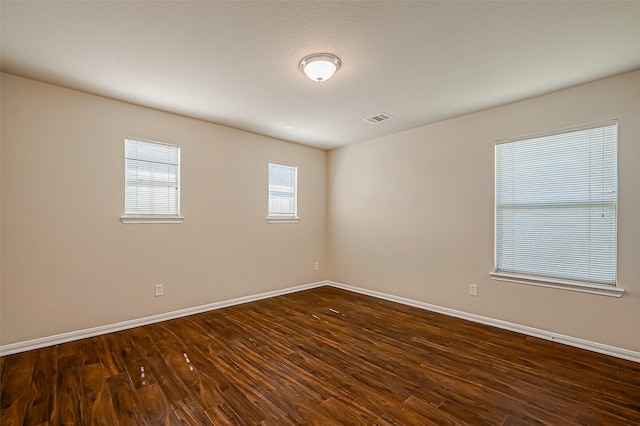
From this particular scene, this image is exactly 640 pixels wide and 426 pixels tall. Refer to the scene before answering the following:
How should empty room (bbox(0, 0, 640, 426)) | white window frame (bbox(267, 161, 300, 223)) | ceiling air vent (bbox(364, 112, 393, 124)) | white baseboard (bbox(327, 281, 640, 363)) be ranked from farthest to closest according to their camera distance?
white window frame (bbox(267, 161, 300, 223))
ceiling air vent (bbox(364, 112, 393, 124))
white baseboard (bbox(327, 281, 640, 363))
empty room (bbox(0, 0, 640, 426))

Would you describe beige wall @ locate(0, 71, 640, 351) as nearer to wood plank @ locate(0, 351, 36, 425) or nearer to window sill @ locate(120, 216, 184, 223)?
window sill @ locate(120, 216, 184, 223)

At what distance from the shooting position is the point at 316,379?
225 cm

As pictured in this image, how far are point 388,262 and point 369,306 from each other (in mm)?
753

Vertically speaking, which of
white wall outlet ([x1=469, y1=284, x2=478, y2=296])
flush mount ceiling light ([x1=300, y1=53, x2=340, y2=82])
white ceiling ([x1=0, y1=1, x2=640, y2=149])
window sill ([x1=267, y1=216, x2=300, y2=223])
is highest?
white ceiling ([x1=0, y1=1, x2=640, y2=149])

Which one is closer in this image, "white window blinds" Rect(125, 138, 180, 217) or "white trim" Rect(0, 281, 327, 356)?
"white trim" Rect(0, 281, 327, 356)

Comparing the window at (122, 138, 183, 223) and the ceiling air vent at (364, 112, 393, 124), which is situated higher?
the ceiling air vent at (364, 112, 393, 124)

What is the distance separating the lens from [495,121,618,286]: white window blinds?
8.99 ft

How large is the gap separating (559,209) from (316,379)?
2911mm

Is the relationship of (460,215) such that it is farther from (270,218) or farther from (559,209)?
(270,218)

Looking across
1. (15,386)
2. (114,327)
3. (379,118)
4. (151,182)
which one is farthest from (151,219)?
(379,118)

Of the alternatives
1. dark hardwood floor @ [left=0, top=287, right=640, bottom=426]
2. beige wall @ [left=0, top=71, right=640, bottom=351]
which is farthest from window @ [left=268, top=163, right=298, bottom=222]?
dark hardwood floor @ [left=0, top=287, right=640, bottom=426]

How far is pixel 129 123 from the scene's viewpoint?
329 cm

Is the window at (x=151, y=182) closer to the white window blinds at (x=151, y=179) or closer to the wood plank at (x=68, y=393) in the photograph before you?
the white window blinds at (x=151, y=179)

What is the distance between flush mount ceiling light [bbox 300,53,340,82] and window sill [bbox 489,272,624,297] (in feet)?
9.37
